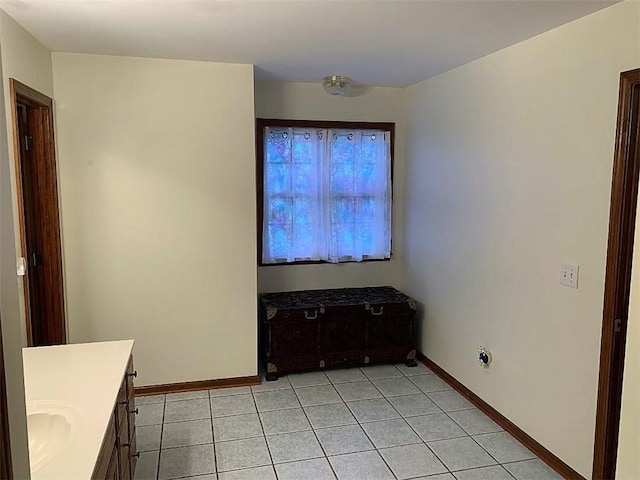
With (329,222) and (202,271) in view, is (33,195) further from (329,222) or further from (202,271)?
(329,222)

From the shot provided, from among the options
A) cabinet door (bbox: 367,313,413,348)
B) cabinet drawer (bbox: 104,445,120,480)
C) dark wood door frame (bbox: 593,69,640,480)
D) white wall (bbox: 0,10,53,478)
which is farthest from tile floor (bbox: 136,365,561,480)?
white wall (bbox: 0,10,53,478)

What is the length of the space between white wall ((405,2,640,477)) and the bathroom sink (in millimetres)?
2348

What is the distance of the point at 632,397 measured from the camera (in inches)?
40.0

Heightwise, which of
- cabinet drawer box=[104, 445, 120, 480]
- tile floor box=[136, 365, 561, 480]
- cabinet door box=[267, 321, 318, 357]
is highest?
cabinet drawer box=[104, 445, 120, 480]

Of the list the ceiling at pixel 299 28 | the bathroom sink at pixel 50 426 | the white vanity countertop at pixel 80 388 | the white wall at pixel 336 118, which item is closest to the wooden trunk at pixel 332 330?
the white wall at pixel 336 118

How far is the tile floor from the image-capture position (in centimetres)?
270

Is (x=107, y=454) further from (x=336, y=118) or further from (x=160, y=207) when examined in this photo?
(x=336, y=118)

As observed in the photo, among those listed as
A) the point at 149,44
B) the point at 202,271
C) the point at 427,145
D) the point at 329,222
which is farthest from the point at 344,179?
the point at 149,44

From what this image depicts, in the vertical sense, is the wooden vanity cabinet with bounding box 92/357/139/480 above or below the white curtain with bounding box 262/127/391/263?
below

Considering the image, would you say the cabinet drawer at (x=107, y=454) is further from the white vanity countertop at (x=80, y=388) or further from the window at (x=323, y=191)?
the window at (x=323, y=191)

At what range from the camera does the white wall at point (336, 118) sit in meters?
4.18

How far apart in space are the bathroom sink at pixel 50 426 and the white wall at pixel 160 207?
182cm

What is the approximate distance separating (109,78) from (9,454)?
316 cm

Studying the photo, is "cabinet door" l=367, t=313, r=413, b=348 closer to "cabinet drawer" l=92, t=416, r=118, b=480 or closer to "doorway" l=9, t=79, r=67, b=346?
"doorway" l=9, t=79, r=67, b=346
